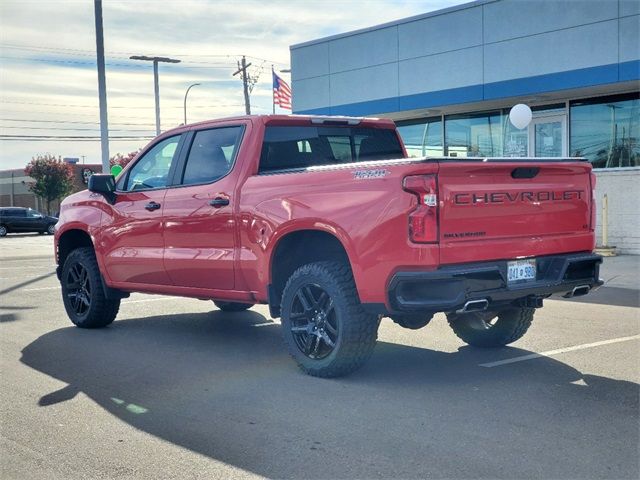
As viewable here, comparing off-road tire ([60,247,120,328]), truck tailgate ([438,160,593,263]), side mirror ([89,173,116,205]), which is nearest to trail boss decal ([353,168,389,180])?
truck tailgate ([438,160,593,263])

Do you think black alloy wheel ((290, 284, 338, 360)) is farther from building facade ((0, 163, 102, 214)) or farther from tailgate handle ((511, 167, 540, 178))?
building facade ((0, 163, 102, 214))

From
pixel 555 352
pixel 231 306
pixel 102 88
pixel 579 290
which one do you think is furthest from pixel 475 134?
pixel 579 290

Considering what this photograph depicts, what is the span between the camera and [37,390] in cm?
568

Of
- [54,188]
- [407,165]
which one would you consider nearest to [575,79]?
[407,165]

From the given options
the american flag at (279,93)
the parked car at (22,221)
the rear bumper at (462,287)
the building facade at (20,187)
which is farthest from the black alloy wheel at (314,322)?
the building facade at (20,187)

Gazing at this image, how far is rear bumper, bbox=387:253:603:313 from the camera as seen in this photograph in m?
5.12

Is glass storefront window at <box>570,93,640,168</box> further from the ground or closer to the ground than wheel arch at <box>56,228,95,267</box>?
further from the ground

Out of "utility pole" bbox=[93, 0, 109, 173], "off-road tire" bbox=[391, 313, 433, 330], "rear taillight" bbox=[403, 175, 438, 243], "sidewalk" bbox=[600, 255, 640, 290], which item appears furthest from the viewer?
"utility pole" bbox=[93, 0, 109, 173]

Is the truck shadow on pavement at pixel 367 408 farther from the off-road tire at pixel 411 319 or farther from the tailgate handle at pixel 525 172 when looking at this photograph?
the tailgate handle at pixel 525 172

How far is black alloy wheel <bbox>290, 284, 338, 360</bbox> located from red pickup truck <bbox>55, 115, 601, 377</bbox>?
0.4 inches

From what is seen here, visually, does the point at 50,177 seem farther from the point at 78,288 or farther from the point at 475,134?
the point at 78,288

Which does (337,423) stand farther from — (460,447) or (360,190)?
(360,190)

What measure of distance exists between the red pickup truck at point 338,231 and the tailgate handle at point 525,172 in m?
0.02

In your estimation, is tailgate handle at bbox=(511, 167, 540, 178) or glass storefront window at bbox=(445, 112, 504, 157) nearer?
tailgate handle at bbox=(511, 167, 540, 178)
